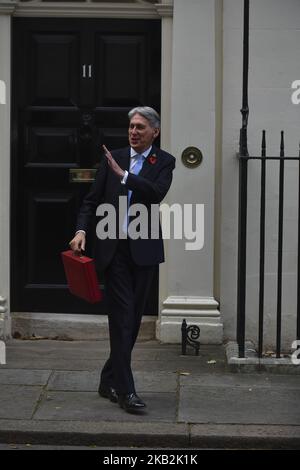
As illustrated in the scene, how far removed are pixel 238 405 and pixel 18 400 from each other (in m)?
1.49

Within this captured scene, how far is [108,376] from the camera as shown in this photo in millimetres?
7469

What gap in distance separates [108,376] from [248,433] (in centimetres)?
115

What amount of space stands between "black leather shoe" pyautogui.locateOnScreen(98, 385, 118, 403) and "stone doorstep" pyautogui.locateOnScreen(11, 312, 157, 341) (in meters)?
1.79

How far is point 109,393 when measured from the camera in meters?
7.46

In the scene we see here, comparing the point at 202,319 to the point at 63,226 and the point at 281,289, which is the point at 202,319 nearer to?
the point at 281,289

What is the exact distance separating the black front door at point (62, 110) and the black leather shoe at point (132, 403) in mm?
2234

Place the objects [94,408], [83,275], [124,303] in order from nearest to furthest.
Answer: [83,275]
[124,303]
[94,408]

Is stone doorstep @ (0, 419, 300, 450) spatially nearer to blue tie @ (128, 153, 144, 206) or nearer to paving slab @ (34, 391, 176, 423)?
paving slab @ (34, 391, 176, 423)

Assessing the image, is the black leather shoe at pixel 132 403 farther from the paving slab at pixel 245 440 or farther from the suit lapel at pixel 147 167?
the suit lapel at pixel 147 167

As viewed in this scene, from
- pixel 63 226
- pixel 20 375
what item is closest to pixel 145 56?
pixel 63 226

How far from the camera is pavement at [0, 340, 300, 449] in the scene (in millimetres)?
6742

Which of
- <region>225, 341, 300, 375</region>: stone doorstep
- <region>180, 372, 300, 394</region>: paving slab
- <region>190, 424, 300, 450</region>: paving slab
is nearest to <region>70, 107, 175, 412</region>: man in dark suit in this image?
<region>190, 424, 300, 450</region>: paving slab

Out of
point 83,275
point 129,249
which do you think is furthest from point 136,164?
point 83,275

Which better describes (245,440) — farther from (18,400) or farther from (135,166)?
(135,166)
